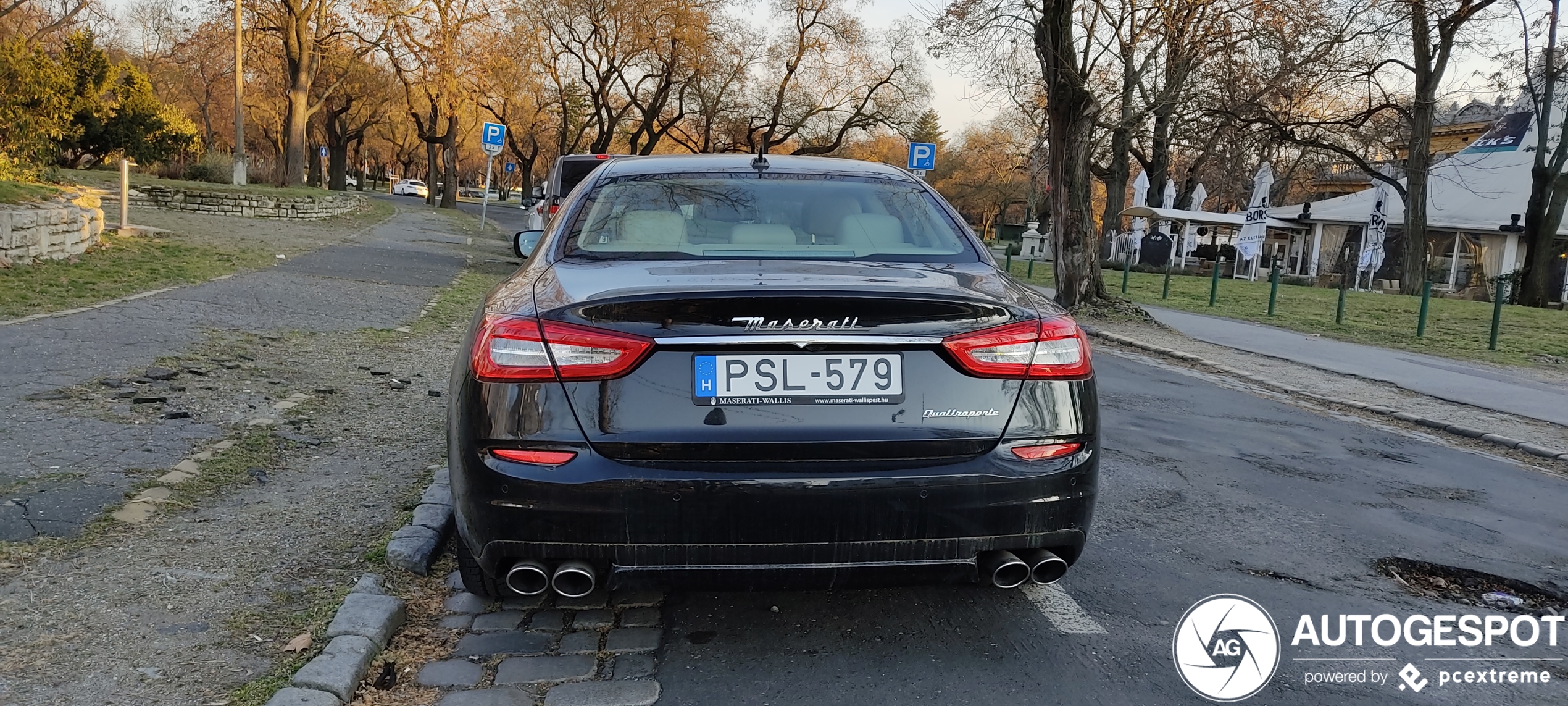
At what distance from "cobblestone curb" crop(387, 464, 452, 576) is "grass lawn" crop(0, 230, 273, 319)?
589 centimetres

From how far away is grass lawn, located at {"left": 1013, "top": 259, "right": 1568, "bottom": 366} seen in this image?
47.8 feet

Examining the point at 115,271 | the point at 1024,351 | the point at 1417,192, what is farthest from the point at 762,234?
the point at 1417,192

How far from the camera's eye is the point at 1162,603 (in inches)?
143

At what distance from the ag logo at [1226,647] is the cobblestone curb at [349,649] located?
2.23 meters

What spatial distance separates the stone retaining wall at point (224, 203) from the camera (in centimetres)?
2495

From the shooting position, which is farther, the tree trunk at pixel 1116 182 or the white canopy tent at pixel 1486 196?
the tree trunk at pixel 1116 182

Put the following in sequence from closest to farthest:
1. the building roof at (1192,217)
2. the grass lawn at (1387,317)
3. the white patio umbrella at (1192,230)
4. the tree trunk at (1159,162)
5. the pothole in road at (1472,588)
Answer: the pothole in road at (1472,588)
the grass lawn at (1387,317)
the tree trunk at (1159,162)
the building roof at (1192,217)
the white patio umbrella at (1192,230)

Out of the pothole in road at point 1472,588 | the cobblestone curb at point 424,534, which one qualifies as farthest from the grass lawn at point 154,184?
the pothole in road at point 1472,588

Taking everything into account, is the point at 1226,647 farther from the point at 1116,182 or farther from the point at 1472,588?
the point at 1116,182

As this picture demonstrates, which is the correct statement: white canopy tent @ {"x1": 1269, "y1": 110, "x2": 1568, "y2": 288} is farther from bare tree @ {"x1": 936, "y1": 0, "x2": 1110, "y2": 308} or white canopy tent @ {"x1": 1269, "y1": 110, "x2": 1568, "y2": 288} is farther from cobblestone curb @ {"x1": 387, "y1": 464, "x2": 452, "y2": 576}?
cobblestone curb @ {"x1": 387, "y1": 464, "x2": 452, "y2": 576}

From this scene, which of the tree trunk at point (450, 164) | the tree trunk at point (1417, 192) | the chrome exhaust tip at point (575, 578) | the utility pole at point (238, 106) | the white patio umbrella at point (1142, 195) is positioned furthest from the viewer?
the tree trunk at point (450, 164)

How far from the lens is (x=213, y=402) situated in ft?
19.6

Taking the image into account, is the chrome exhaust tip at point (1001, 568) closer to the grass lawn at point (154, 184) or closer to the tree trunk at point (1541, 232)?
the grass lawn at point (154, 184)

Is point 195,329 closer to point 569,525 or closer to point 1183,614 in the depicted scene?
point 569,525
